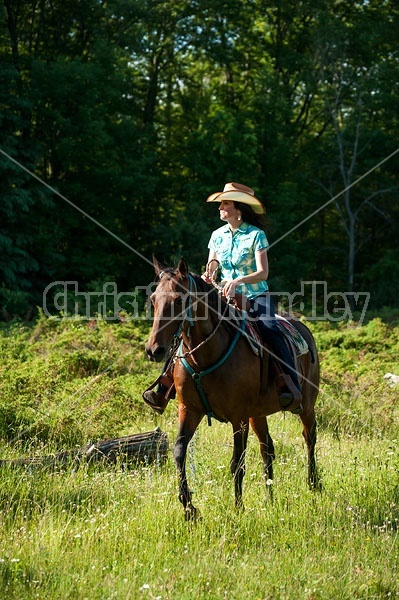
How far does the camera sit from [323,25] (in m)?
31.9

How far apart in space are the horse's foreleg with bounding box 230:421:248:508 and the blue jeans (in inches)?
35.2

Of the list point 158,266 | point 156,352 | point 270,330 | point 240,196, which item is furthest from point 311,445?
point 156,352

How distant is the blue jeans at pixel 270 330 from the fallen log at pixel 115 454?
1.66m

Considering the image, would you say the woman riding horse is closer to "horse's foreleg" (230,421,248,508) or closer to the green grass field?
"horse's foreleg" (230,421,248,508)

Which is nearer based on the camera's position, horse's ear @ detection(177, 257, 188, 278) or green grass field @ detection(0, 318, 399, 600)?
green grass field @ detection(0, 318, 399, 600)

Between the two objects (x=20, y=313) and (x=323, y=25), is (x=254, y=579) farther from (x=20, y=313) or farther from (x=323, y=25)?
(x=323, y=25)

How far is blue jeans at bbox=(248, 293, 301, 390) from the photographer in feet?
25.1

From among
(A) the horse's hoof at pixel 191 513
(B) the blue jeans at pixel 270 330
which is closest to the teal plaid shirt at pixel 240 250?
(B) the blue jeans at pixel 270 330

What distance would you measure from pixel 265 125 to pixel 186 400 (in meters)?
26.8

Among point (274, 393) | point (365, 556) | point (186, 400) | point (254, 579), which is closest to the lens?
point (254, 579)

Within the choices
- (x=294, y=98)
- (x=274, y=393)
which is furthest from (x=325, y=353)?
Result: (x=294, y=98)

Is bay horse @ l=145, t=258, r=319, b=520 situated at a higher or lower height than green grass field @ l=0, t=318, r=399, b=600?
higher

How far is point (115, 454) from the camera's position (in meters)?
8.37

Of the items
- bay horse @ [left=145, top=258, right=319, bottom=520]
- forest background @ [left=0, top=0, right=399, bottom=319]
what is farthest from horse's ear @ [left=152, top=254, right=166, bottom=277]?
forest background @ [left=0, top=0, right=399, bottom=319]
